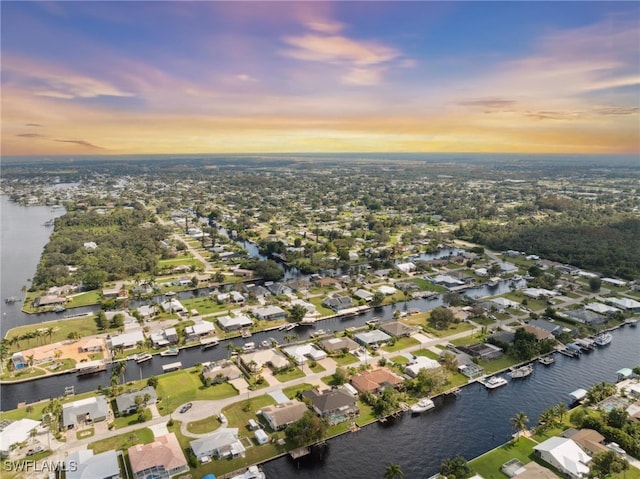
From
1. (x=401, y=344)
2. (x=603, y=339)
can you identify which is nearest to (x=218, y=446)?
(x=401, y=344)

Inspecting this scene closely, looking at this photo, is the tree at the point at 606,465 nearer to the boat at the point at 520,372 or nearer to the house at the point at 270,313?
the boat at the point at 520,372

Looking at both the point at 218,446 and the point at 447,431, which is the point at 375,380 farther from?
the point at 218,446

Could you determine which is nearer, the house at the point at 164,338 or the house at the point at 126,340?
the house at the point at 126,340

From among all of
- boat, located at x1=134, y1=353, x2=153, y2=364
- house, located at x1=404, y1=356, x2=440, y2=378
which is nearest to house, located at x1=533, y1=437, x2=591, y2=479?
house, located at x1=404, y1=356, x2=440, y2=378

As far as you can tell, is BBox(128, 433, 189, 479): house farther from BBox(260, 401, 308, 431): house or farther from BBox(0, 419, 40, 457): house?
BBox(0, 419, 40, 457): house

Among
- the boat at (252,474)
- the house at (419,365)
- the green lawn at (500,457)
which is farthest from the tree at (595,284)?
the boat at (252,474)
